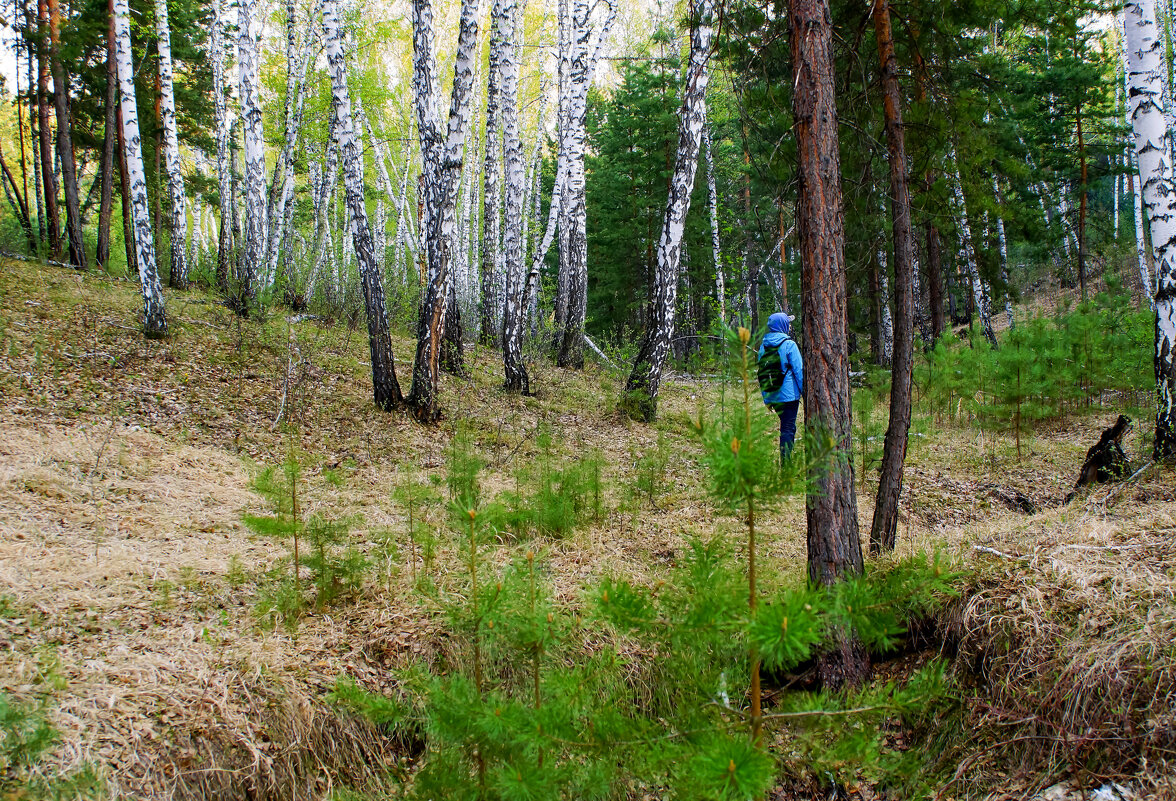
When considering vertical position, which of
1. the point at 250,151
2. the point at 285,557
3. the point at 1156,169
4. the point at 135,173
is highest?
the point at 250,151

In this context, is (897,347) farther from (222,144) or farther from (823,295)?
(222,144)

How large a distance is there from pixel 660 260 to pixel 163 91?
866 cm

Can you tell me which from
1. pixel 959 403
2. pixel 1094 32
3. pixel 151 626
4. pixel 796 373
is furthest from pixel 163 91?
pixel 1094 32

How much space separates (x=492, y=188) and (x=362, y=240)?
15.9 ft

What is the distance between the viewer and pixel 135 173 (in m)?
8.38

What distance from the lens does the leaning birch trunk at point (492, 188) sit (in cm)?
1009

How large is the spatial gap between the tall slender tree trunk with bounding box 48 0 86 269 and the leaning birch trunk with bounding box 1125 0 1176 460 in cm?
1661

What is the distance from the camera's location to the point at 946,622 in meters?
3.25

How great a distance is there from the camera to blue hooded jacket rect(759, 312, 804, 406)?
227 inches

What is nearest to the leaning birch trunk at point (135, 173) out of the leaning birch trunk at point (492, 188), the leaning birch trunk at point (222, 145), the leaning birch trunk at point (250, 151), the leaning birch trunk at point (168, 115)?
the leaning birch trunk at point (168, 115)

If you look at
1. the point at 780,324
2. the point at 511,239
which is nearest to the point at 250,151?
the point at 511,239

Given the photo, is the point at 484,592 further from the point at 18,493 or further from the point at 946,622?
the point at 18,493

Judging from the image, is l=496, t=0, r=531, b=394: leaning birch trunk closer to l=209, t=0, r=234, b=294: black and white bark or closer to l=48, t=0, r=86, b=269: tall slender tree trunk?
l=209, t=0, r=234, b=294: black and white bark

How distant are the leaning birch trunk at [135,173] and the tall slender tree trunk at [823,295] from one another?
8.61 meters
